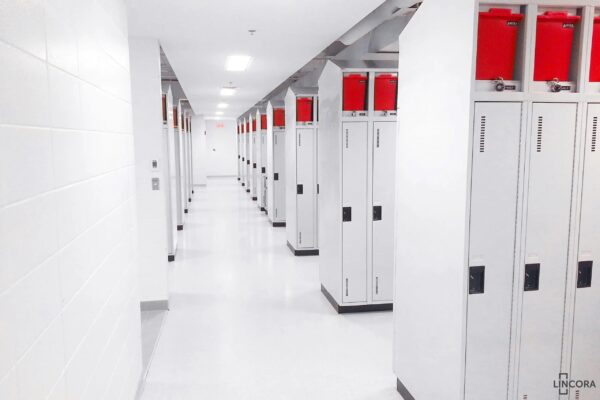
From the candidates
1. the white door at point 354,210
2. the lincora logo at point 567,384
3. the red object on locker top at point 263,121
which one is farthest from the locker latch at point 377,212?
the red object on locker top at point 263,121

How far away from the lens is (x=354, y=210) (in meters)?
5.38

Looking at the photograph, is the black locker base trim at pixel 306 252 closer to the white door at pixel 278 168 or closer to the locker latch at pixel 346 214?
the white door at pixel 278 168

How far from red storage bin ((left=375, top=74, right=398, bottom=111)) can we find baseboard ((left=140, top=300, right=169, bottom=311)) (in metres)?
3.26

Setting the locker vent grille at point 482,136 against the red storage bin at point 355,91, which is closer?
the locker vent grille at point 482,136

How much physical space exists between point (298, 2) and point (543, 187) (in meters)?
2.38

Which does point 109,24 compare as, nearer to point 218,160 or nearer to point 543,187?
point 543,187

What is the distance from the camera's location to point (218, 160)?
87.6 feet

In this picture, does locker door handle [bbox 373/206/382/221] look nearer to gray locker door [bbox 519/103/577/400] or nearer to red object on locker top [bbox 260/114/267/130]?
gray locker door [bbox 519/103/577/400]

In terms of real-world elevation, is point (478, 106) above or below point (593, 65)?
below

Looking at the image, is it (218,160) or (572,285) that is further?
(218,160)

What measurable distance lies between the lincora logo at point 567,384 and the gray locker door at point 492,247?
15.1 inches

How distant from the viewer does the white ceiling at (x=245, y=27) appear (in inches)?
159

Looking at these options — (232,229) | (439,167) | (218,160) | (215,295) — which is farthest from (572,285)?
(218,160)

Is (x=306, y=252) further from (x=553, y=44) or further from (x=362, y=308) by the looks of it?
(x=553, y=44)
